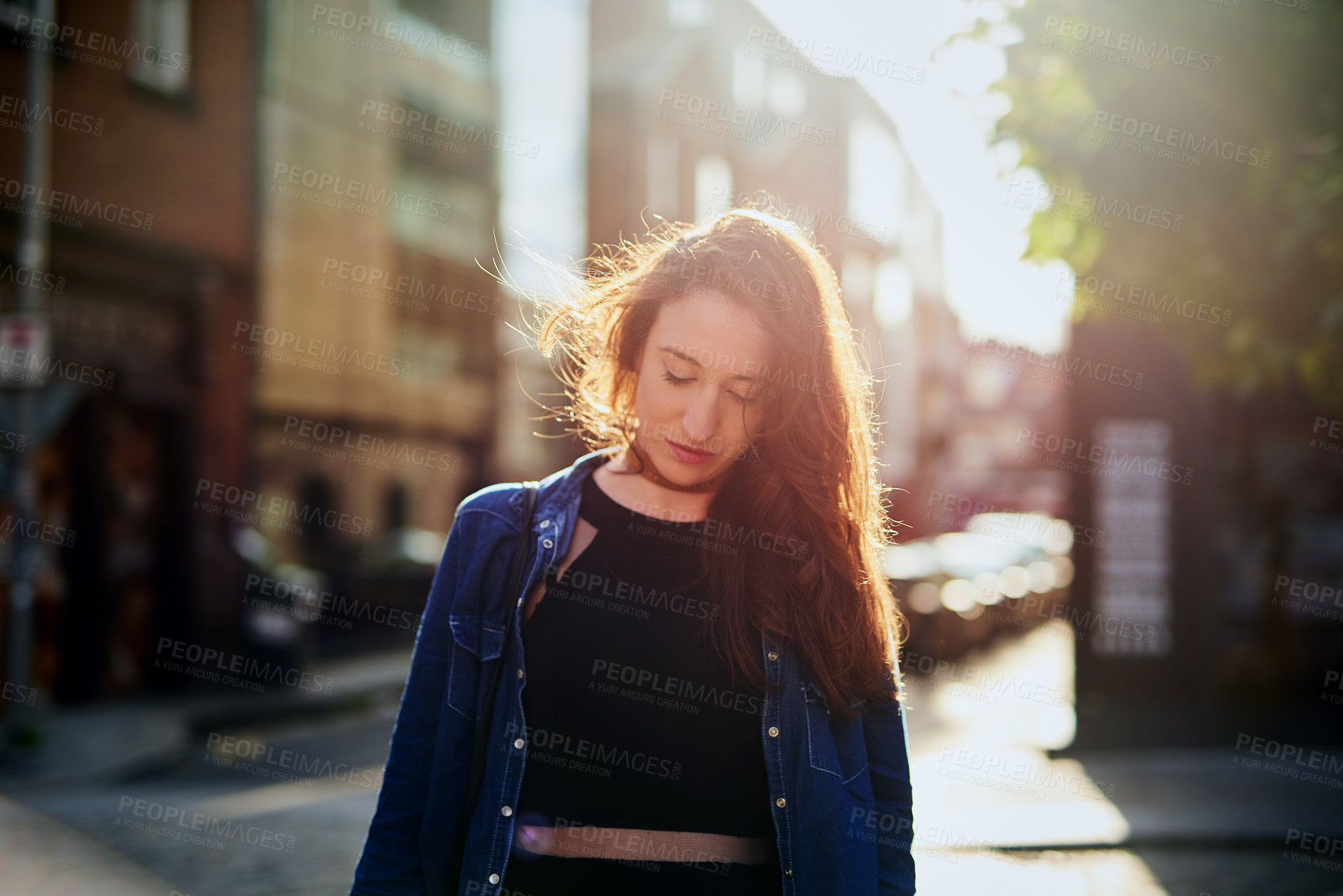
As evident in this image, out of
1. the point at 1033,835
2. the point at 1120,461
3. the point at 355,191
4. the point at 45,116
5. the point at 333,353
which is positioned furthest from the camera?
the point at 355,191

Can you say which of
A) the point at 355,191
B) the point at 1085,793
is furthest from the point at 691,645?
the point at 355,191

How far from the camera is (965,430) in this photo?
173 ft

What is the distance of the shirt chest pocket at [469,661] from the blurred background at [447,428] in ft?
2.93

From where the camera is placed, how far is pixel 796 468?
93.0 inches

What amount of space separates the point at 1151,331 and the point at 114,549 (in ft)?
35.9

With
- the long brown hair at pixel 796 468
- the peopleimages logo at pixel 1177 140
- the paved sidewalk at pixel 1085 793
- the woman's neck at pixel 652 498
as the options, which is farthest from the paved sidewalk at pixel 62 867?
the peopleimages logo at pixel 1177 140

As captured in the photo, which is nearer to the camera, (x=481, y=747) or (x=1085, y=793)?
(x=481, y=747)

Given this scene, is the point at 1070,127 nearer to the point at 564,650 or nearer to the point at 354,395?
the point at 564,650

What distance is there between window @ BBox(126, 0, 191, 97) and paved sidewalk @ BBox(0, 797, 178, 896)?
28.4ft

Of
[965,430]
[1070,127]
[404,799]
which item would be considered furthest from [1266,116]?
[965,430]

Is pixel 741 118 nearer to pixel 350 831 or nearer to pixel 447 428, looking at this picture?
pixel 447 428

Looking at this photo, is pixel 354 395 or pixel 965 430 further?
pixel 965 430

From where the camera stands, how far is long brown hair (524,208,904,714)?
7.41ft

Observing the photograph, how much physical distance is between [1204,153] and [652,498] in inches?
183
